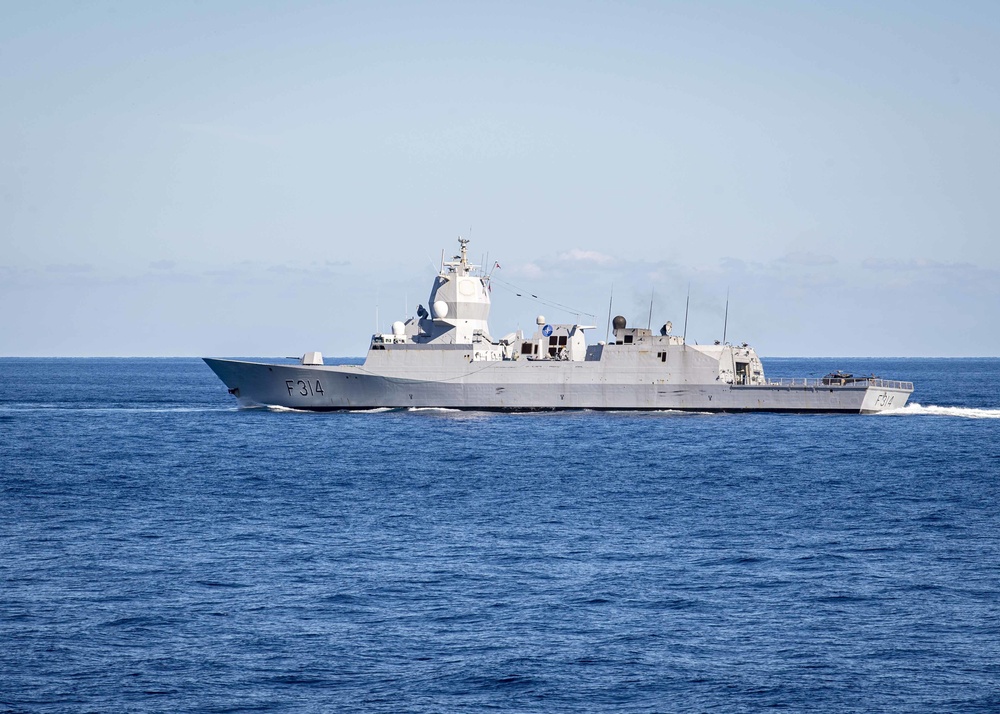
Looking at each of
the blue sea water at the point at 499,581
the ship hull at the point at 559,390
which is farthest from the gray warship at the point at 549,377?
the blue sea water at the point at 499,581

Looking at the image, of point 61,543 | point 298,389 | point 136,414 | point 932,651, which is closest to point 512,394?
point 298,389

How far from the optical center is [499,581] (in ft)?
60.4

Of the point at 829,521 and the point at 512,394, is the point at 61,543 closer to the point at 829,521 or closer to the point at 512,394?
the point at 829,521

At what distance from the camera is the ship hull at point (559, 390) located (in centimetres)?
4878

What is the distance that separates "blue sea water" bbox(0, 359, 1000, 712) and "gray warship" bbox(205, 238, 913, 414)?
12.0 m

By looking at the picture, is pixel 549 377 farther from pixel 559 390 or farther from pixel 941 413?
pixel 941 413

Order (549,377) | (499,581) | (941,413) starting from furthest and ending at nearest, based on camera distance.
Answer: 1. (941,413)
2. (549,377)
3. (499,581)

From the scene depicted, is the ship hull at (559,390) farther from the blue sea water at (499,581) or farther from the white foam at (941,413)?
the blue sea water at (499,581)

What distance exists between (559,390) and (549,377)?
81cm

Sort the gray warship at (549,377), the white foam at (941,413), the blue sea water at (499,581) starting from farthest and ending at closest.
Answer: the white foam at (941,413)
the gray warship at (549,377)
the blue sea water at (499,581)

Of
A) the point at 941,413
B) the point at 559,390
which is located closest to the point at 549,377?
the point at 559,390

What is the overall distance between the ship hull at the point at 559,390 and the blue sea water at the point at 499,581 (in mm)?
11968

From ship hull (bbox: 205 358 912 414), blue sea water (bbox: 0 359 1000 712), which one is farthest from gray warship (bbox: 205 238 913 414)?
blue sea water (bbox: 0 359 1000 712)

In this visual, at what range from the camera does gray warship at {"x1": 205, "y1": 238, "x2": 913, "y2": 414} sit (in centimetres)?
4878
